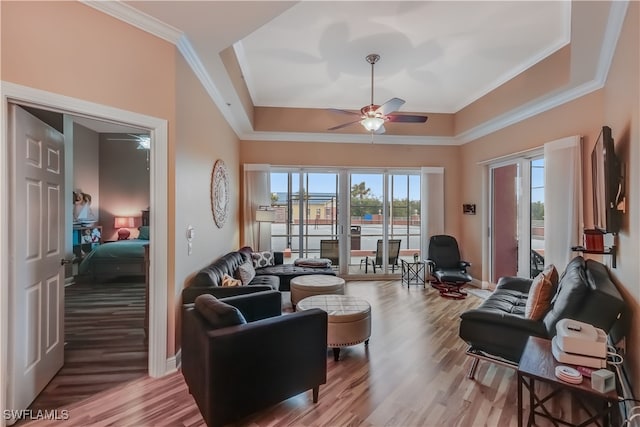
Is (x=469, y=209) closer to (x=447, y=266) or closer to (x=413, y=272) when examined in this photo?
(x=447, y=266)

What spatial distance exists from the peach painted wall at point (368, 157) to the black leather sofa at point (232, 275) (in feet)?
6.32

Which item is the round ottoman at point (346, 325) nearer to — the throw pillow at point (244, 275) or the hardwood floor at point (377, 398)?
the hardwood floor at point (377, 398)

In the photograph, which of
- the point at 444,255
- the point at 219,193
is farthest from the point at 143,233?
the point at 444,255

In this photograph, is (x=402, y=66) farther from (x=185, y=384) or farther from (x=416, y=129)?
(x=185, y=384)

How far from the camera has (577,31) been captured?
258cm

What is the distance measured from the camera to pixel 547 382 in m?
1.73

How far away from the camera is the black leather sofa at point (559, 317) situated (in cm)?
208

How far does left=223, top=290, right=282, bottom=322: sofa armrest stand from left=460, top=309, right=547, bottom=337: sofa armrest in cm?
171

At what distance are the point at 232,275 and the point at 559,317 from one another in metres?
3.34

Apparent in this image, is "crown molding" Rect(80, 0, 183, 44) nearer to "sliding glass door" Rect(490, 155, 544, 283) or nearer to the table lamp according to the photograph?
"sliding glass door" Rect(490, 155, 544, 283)

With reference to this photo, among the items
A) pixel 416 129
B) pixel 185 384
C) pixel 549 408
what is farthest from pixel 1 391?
pixel 416 129

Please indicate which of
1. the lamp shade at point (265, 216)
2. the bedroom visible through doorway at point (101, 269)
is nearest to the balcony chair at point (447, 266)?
the lamp shade at point (265, 216)

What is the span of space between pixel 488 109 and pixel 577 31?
8.38 feet

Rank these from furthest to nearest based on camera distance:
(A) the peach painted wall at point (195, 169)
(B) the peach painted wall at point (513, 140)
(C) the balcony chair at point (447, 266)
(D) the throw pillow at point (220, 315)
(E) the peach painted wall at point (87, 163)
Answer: (E) the peach painted wall at point (87, 163), (C) the balcony chair at point (447, 266), (B) the peach painted wall at point (513, 140), (A) the peach painted wall at point (195, 169), (D) the throw pillow at point (220, 315)
